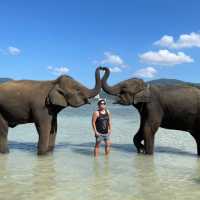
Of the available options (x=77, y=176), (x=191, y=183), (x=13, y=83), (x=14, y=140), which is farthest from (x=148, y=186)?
(x=14, y=140)

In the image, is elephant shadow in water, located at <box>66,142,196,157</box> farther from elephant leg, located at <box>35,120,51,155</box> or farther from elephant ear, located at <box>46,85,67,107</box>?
elephant ear, located at <box>46,85,67,107</box>

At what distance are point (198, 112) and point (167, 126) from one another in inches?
42.8

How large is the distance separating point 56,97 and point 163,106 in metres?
3.30

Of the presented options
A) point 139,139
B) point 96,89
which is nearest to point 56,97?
point 96,89

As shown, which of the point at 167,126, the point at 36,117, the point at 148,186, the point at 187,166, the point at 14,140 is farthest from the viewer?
the point at 14,140

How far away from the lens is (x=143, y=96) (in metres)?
13.2

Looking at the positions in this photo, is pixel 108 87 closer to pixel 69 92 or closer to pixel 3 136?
pixel 69 92

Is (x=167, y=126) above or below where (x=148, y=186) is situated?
above

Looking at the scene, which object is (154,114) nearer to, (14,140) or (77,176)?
(77,176)

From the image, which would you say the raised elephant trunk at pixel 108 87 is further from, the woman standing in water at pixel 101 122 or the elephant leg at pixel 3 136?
the elephant leg at pixel 3 136

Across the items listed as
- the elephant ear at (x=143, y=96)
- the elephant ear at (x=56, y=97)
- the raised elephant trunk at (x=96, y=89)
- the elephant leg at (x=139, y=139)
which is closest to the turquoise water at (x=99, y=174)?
the elephant leg at (x=139, y=139)

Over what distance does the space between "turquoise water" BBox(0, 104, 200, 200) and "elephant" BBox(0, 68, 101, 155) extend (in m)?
0.81

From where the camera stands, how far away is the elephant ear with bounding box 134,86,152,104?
1314 cm

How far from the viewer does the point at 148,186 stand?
8.91 metres
